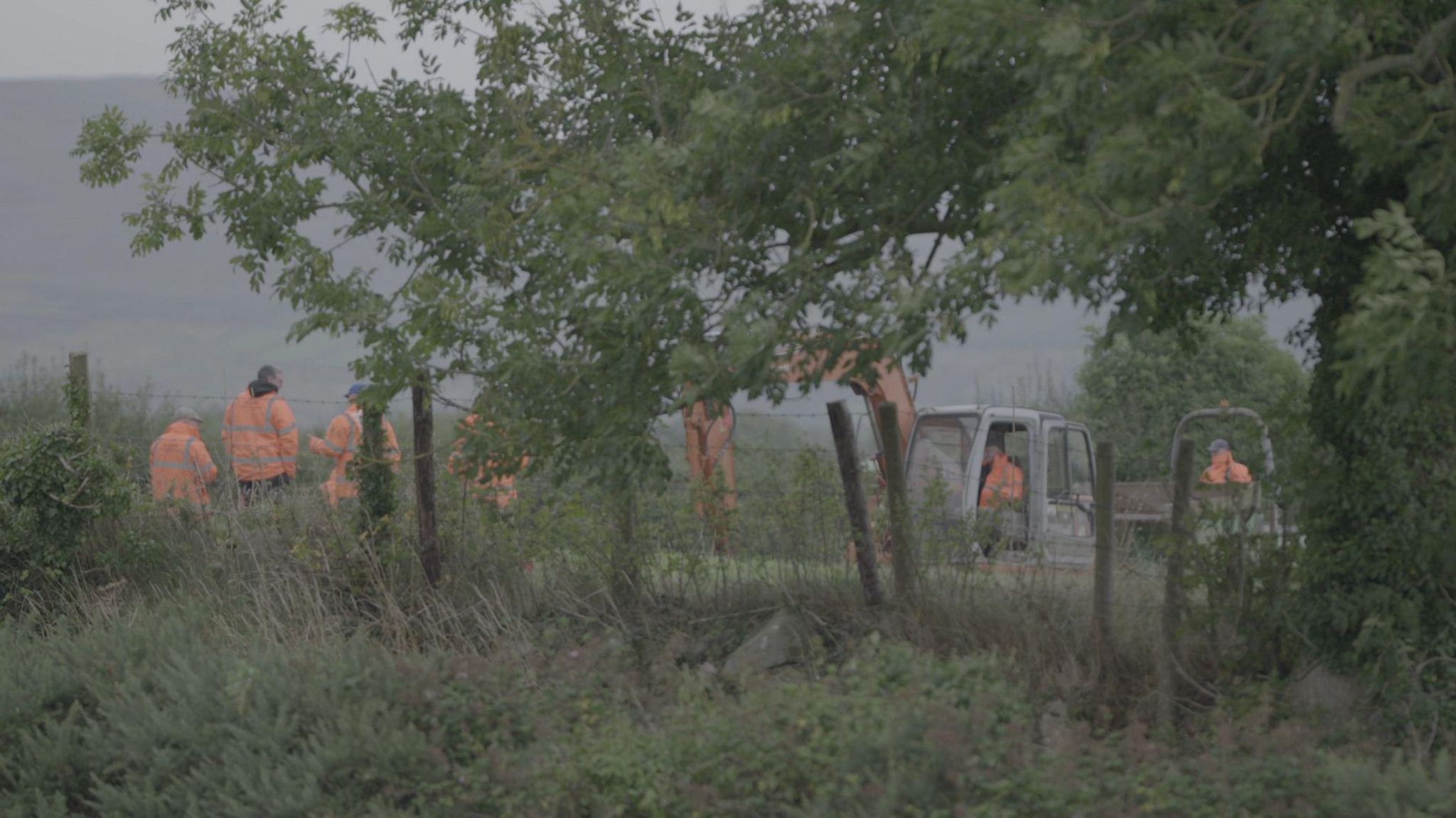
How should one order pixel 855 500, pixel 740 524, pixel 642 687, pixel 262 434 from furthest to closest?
pixel 262 434
pixel 740 524
pixel 855 500
pixel 642 687

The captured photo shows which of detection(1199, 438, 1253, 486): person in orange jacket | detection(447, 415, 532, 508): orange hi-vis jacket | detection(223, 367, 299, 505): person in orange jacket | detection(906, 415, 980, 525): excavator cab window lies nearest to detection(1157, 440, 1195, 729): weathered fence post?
detection(1199, 438, 1253, 486): person in orange jacket

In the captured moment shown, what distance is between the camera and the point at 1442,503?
6453 millimetres

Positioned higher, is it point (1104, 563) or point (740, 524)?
point (740, 524)

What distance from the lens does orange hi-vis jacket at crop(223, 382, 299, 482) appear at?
12.8 meters

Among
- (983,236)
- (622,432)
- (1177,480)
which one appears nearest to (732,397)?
(622,432)

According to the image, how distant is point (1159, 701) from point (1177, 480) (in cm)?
110

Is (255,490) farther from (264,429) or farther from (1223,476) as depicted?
(1223,476)

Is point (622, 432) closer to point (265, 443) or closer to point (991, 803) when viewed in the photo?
point (991, 803)

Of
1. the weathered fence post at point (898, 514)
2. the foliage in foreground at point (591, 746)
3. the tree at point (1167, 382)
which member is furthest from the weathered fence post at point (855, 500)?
the tree at point (1167, 382)

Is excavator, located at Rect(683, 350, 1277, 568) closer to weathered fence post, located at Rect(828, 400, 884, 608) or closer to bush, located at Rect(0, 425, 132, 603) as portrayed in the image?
weathered fence post, located at Rect(828, 400, 884, 608)

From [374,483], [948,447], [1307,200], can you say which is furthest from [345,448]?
[1307,200]

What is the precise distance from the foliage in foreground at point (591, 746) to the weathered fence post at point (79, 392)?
387cm

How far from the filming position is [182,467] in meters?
12.2

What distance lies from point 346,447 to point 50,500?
224 cm
